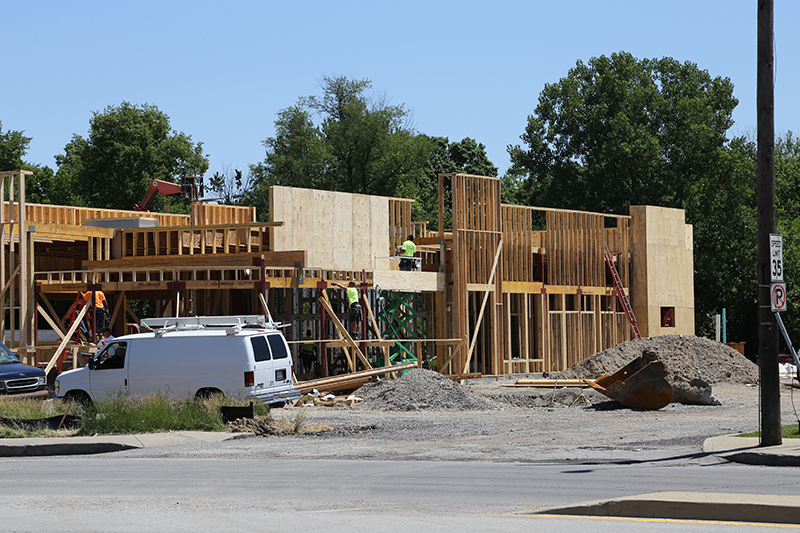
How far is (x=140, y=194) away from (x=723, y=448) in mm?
57375

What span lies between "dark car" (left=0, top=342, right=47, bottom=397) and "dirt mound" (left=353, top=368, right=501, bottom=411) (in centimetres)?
778

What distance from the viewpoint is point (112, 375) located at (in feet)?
77.0

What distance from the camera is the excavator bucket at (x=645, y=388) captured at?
2570cm

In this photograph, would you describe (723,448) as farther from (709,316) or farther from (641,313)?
(709,316)

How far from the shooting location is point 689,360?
118 feet

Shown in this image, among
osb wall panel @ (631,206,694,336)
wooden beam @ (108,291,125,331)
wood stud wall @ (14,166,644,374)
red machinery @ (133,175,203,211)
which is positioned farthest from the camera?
osb wall panel @ (631,206,694,336)

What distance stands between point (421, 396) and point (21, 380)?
9745 millimetres

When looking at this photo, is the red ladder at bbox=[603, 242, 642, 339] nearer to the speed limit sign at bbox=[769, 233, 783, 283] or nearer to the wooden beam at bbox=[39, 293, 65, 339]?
the wooden beam at bbox=[39, 293, 65, 339]

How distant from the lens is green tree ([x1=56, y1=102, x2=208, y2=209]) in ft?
228

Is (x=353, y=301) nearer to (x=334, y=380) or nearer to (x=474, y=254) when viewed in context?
(x=334, y=380)

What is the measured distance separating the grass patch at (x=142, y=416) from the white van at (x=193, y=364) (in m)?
0.96

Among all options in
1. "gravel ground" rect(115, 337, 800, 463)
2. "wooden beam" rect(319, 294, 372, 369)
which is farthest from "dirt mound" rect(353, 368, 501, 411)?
"wooden beam" rect(319, 294, 372, 369)

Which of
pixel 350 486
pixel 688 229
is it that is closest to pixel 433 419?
pixel 350 486

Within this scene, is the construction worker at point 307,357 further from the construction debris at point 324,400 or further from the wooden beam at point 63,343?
the wooden beam at point 63,343
